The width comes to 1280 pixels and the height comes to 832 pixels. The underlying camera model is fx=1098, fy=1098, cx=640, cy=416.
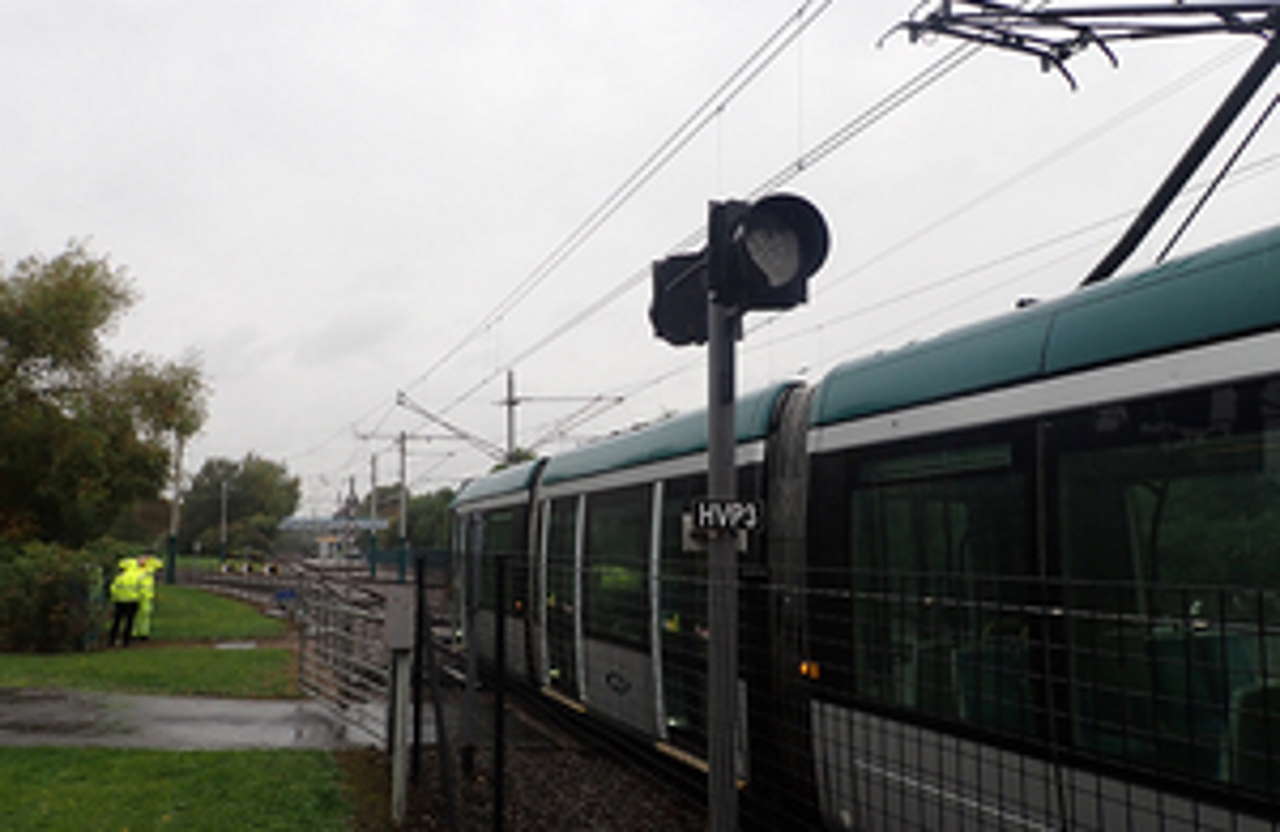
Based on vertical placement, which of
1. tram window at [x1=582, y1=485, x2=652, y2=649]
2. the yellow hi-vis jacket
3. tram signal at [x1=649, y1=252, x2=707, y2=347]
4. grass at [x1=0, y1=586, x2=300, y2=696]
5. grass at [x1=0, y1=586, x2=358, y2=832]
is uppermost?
tram signal at [x1=649, y1=252, x2=707, y2=347]

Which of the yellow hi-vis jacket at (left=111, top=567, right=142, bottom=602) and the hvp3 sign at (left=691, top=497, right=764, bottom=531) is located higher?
the hvp3 sign at (left=691, top=497, right=764, bottom=531)

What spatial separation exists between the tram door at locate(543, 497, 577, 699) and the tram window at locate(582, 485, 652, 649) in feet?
1.38

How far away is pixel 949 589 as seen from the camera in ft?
18.2

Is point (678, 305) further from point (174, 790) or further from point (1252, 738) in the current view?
point (174, 790)

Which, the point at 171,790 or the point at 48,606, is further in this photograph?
the point at 48,606

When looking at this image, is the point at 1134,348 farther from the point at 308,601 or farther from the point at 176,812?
the point at 308,601

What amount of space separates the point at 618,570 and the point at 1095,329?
5466 mm

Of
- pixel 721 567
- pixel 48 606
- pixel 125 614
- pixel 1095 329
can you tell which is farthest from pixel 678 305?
pixel 125 614

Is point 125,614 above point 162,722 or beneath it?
above

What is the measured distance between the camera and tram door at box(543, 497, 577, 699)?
10734 millimetres

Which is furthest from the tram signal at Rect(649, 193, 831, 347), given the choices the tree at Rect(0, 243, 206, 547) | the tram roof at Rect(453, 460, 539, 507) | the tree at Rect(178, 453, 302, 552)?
the tree at Rect(178, 453, 302, 552)

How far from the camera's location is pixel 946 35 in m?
7.52

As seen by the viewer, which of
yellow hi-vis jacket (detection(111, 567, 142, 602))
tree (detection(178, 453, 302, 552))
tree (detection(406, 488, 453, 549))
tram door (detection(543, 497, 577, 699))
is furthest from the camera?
tree (detection(178, 453, 302, 552))

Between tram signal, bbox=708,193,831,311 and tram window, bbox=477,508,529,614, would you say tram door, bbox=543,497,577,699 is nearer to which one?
Result: tram window, bbox=477,508,529,614
